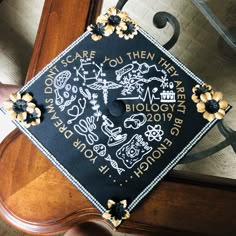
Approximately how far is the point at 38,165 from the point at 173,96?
26 cm

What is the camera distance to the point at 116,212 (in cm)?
59

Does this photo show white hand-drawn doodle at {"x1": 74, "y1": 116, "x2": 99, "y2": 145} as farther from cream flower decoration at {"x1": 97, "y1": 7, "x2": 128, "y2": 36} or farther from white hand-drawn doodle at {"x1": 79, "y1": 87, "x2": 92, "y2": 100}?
cream flower decoration at {"x1": 97, "y1": 7, "x2": 128, "y2": 36}

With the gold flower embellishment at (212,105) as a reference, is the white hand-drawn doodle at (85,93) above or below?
below

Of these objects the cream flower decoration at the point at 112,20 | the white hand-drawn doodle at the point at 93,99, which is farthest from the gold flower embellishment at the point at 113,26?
the white hand-drawn doodle at the point at 93,99

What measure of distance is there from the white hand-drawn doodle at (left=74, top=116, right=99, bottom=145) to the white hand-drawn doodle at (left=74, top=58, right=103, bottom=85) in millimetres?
69

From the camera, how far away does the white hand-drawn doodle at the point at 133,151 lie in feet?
2.00

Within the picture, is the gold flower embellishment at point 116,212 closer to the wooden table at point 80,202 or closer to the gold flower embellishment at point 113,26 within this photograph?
the wooden table at point 80,202

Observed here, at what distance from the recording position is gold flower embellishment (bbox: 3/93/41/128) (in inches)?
24.5

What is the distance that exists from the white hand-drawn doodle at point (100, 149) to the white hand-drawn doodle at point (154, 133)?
0.24ft

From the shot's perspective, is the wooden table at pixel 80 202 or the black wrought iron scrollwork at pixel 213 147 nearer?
the wooden table at pixel 80 202

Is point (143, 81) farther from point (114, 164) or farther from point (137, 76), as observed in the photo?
point (114, 164)

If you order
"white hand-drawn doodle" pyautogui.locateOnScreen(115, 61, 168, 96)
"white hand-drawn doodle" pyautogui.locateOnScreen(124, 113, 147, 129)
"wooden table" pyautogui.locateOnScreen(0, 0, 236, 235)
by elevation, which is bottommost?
"wooden table" pyautogui.locateOnScreen(0, 0, 236, 235)

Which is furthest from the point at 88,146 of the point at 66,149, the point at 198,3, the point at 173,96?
the point at 198,3

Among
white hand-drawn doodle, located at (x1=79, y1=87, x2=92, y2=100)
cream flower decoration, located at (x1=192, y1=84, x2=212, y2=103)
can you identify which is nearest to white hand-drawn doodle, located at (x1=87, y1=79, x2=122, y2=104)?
white hand-drawn doodle, located at (x1=79, y1=87, x2=92, y2=100)
